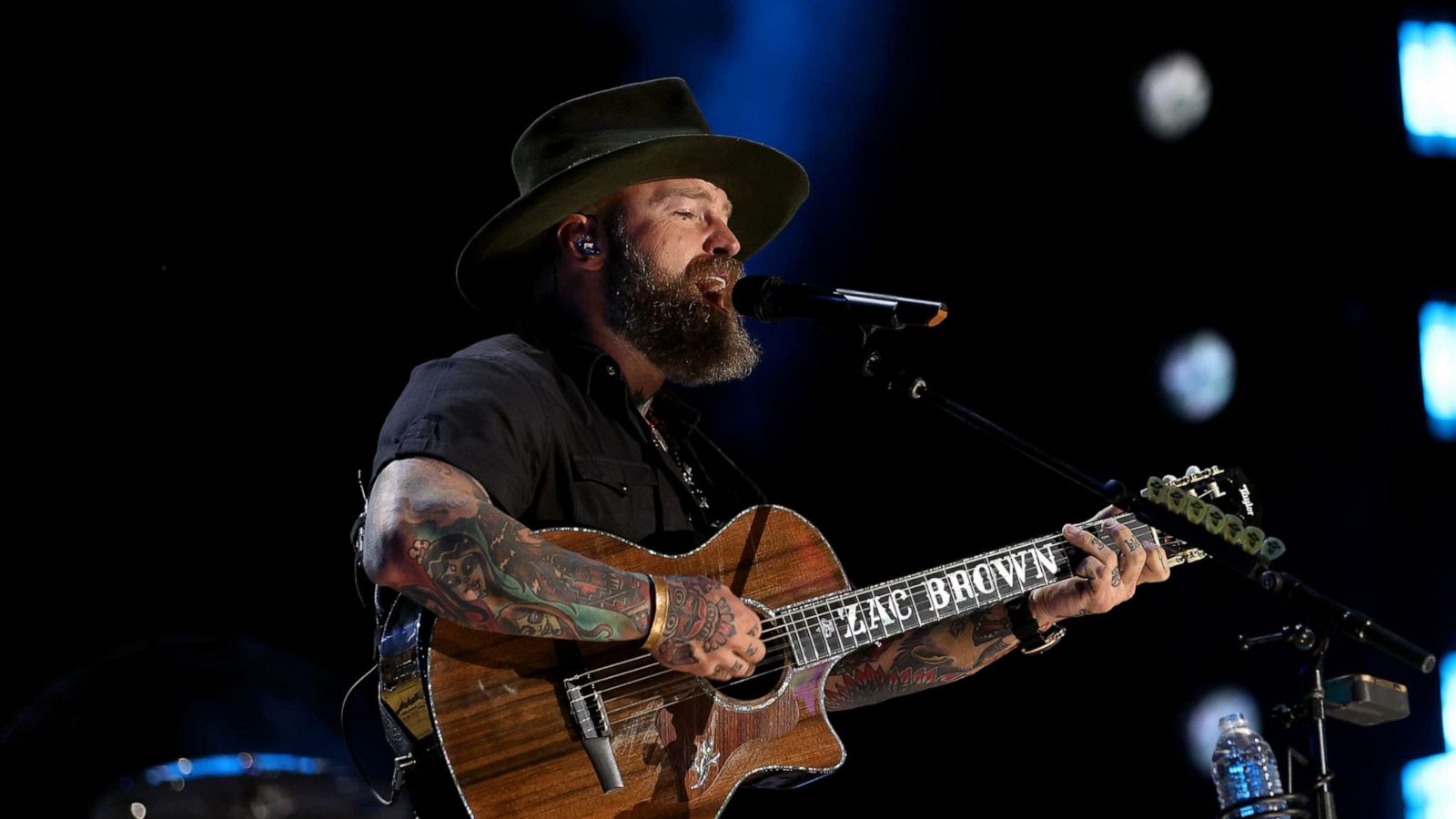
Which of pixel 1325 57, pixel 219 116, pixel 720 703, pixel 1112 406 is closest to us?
pixel 720 703

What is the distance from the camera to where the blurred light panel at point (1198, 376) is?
563 centimetres

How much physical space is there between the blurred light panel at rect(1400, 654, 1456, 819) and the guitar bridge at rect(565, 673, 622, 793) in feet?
13.5

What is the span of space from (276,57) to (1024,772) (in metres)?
3.73

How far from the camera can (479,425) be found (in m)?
2.86

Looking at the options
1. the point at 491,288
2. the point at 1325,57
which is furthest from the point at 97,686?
the point at 1325,57

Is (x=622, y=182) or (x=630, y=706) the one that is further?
(x=622, y=182)

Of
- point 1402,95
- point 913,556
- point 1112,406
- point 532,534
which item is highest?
point 1402,95

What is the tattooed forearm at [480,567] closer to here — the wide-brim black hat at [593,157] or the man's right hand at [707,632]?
the man's right hand at [707,632]

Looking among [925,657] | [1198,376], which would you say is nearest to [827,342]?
[1198,376]

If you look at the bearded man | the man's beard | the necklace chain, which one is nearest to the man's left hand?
the bearded man

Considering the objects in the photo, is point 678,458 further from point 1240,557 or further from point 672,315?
point 1240,557

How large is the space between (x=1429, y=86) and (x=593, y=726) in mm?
5494

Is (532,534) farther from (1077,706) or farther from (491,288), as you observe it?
(1077,706)

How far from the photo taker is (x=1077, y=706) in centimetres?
527
